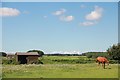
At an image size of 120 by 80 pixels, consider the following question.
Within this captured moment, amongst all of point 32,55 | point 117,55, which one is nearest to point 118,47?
point 117,55

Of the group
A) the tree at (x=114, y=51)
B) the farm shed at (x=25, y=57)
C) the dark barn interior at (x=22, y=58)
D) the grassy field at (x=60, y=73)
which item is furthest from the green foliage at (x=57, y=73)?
the tree at (x=114, y=51)

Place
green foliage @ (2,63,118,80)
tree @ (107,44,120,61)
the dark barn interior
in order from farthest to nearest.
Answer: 1. the dark barn interior
2. tree @ (107,44,120,61)
3. green foliage @ (2,63,118,80)

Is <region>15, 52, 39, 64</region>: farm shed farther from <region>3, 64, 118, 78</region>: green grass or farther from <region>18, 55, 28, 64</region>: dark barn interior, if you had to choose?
<region>3, 64, 118, 78</region>: green grass

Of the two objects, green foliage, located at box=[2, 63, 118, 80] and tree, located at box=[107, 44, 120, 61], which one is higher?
tree, located at box=[107, 44, 120, 61]

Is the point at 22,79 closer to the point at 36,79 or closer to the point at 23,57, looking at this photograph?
the point at 36,79

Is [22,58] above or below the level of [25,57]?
below

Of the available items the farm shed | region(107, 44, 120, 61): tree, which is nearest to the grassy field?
the farm shed

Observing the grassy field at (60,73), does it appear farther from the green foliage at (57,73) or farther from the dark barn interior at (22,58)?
the dark barn interior at (22,58)

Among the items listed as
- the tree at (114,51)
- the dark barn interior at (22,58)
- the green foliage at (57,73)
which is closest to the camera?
the green foliage at (57,73)

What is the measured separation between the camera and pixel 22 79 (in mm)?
21156

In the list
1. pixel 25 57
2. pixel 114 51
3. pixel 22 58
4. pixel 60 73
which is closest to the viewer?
pixel 60 73

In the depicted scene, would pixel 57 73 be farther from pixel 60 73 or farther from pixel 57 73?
pixel 60 73

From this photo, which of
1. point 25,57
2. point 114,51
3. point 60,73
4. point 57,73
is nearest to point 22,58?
A: point 25,57

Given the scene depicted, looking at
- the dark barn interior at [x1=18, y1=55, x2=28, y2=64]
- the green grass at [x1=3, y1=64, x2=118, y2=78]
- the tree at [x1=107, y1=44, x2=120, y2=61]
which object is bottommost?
the green grass at [x1=3, y1=64, x2=118, y2=78]
